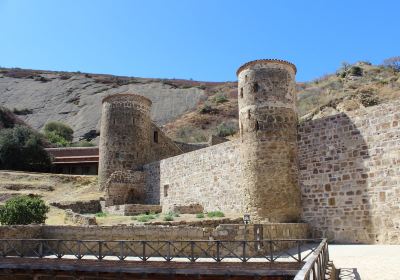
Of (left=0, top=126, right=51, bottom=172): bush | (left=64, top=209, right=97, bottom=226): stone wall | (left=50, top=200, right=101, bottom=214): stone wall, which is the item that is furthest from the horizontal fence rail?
(left=0, top=126, right=51, bottom=172): bush

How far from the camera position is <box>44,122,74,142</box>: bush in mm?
56625

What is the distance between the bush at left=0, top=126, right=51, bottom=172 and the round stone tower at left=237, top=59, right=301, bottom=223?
2314cm

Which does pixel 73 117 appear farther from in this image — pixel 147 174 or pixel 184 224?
pixel 184 224

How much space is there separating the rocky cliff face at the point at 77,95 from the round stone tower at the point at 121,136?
3355 cm

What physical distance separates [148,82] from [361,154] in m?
68.9

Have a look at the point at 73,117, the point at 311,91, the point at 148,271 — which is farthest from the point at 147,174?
the point at 73,117

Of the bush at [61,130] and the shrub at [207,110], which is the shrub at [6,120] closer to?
the bush at [61,130]

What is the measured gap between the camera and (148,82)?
266 ft

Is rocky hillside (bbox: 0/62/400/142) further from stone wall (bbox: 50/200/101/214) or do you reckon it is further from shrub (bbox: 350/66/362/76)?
stone wall (bbox: 50/200/101/214)

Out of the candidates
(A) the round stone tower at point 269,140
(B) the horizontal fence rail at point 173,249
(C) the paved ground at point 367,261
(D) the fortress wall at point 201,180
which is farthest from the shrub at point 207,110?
(C) the paved ground at point 367,261

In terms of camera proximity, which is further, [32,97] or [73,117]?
[32,97]

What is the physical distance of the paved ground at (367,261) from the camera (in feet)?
29.6

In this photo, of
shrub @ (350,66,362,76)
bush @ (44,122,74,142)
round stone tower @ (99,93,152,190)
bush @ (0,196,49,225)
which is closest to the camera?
bush @ (0,196,49,225)

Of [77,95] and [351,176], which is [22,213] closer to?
[351,176]
